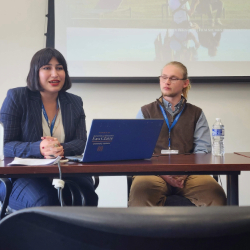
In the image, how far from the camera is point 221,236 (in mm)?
417

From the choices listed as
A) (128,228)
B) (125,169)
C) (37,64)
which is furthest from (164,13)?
(128,228)

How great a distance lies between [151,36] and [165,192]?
1749mm

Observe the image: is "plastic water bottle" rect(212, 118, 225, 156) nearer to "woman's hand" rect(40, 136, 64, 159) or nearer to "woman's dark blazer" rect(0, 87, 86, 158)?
"woman's dark blazer" rect(0, 87, 86, 158)

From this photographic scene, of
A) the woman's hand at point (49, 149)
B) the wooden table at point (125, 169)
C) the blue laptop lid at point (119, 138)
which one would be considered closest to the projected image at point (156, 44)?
the woman's hand at point (49, 149)

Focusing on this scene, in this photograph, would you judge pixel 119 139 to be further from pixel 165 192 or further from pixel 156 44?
pixel 156 44

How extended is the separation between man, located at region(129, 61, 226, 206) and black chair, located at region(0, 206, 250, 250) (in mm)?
1592

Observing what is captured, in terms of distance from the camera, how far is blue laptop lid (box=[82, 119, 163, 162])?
4.89ft

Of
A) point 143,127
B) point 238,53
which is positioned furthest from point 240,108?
point 143,127

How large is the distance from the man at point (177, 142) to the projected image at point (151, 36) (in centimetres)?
74

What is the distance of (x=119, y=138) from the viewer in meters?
1.53

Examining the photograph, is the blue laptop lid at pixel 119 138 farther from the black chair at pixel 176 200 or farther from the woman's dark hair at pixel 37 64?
the woman's dark hair at pixel 37 64

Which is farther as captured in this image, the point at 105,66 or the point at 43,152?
the point at 105,66

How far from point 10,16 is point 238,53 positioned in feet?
7.40

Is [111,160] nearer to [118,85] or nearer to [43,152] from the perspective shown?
[43,152]
